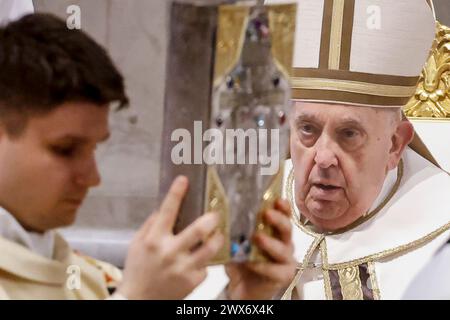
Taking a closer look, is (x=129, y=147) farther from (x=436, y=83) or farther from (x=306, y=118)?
(x=436, y=83)

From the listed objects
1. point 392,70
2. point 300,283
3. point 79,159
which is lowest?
point 300,283

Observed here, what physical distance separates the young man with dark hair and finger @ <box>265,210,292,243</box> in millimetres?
92

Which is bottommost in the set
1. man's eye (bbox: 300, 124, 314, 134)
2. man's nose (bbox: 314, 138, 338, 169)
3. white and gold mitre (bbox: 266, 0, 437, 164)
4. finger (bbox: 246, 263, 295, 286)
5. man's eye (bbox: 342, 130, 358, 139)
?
finger (bbox: 246, 263, 295, 286)

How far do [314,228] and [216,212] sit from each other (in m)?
0.41

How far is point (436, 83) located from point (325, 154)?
1.35 feet

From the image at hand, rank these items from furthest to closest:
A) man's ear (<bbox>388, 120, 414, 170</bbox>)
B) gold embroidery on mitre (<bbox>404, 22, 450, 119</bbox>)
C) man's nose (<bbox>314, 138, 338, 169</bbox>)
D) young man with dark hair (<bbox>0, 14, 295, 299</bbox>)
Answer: gold embroidery on mitre (<bbox>404, 22, 450, 119</bbox>)
man's ear (<bbox>388, 120, 414, 170</bbox>)
man's nose (<bbox>314, 138, 338, 169</bbox>)
young man with dark hair (<bbox>0, 14, 295, 299</bbox>)

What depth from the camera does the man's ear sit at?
185 centimetres


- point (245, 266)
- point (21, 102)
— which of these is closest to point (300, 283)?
point (245, 266)

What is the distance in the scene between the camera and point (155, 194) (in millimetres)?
1473

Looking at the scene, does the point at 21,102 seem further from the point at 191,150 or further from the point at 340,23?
the point at 340,23

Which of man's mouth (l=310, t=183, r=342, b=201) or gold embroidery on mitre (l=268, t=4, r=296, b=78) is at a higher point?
gold embroidery on mitre (l=268, t=4, r=296, b=78)

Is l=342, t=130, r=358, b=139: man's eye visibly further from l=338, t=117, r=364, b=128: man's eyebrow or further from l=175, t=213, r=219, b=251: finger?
l=175, t=213, r=219, b=251: finger

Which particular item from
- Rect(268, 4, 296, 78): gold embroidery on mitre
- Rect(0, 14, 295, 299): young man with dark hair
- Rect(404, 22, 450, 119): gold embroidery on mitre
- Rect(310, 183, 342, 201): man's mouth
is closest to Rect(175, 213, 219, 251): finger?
Rect(0, 14, 295, 299): young man with dark hair

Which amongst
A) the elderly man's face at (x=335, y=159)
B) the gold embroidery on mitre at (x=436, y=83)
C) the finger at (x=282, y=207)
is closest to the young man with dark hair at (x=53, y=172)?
the finger at (x=282, y=207)
